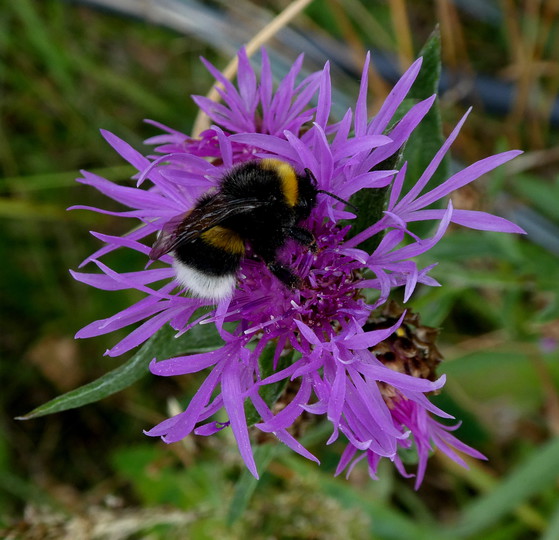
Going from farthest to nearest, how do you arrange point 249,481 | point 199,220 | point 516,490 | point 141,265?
point 141,265 < point 516,490 < point 249,481 < point 199,220

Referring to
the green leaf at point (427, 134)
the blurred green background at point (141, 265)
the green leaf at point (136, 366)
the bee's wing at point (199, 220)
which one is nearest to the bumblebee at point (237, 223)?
the bee's wing at point (199, 220)

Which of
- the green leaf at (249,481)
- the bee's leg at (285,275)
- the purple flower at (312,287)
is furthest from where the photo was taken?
the green leaf at (249,481)

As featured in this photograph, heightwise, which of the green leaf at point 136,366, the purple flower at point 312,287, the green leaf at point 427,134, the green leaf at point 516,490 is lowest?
the green leaf at point 516,490

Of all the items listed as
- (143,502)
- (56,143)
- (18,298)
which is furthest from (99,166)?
(143,502)

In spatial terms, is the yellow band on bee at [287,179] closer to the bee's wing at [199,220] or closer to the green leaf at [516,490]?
the bee's wing at [199,220]

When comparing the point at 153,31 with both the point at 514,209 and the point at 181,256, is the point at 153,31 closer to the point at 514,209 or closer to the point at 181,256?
the point at 514,209

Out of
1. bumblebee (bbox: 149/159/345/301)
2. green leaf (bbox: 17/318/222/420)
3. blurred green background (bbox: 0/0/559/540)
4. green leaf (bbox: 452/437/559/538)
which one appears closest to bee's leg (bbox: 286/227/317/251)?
bumblebee (bbox: 149/159/345/301)

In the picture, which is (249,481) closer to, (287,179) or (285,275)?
(285,275)

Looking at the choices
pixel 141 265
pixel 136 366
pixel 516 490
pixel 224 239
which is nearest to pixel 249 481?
pixel 136 366
